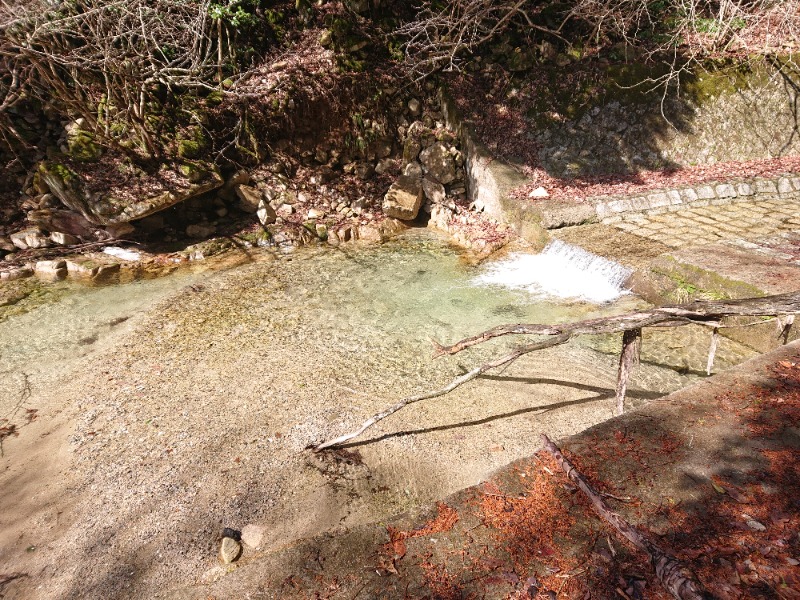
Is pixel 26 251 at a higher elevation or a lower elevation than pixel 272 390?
higher

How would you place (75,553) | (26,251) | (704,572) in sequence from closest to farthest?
(704,572) → (75,553) → (26,251)

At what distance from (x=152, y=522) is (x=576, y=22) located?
1240 centimetres

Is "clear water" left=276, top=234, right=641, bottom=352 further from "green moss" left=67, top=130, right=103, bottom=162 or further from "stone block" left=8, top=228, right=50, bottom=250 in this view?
"stone block" left=8, top=228, right=50, bottom=250

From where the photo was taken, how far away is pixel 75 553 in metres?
3.08

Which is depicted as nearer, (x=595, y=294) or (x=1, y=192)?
(x=595, y=294)

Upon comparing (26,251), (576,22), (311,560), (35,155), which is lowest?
(311,560)

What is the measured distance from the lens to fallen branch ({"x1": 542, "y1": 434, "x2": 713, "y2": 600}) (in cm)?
141

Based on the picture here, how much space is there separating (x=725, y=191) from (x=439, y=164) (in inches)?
209

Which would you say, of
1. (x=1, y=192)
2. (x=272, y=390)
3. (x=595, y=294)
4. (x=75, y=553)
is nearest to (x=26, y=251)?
(x=1, y=192)

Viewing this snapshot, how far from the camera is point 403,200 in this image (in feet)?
30.1

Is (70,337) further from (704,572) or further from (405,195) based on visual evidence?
(704,572)

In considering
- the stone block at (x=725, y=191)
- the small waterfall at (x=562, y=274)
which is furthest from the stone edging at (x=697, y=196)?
the small waterfall at (x=562, y=274)

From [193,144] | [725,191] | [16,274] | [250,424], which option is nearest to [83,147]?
[193,144]

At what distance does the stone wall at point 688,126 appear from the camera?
30.3ft
